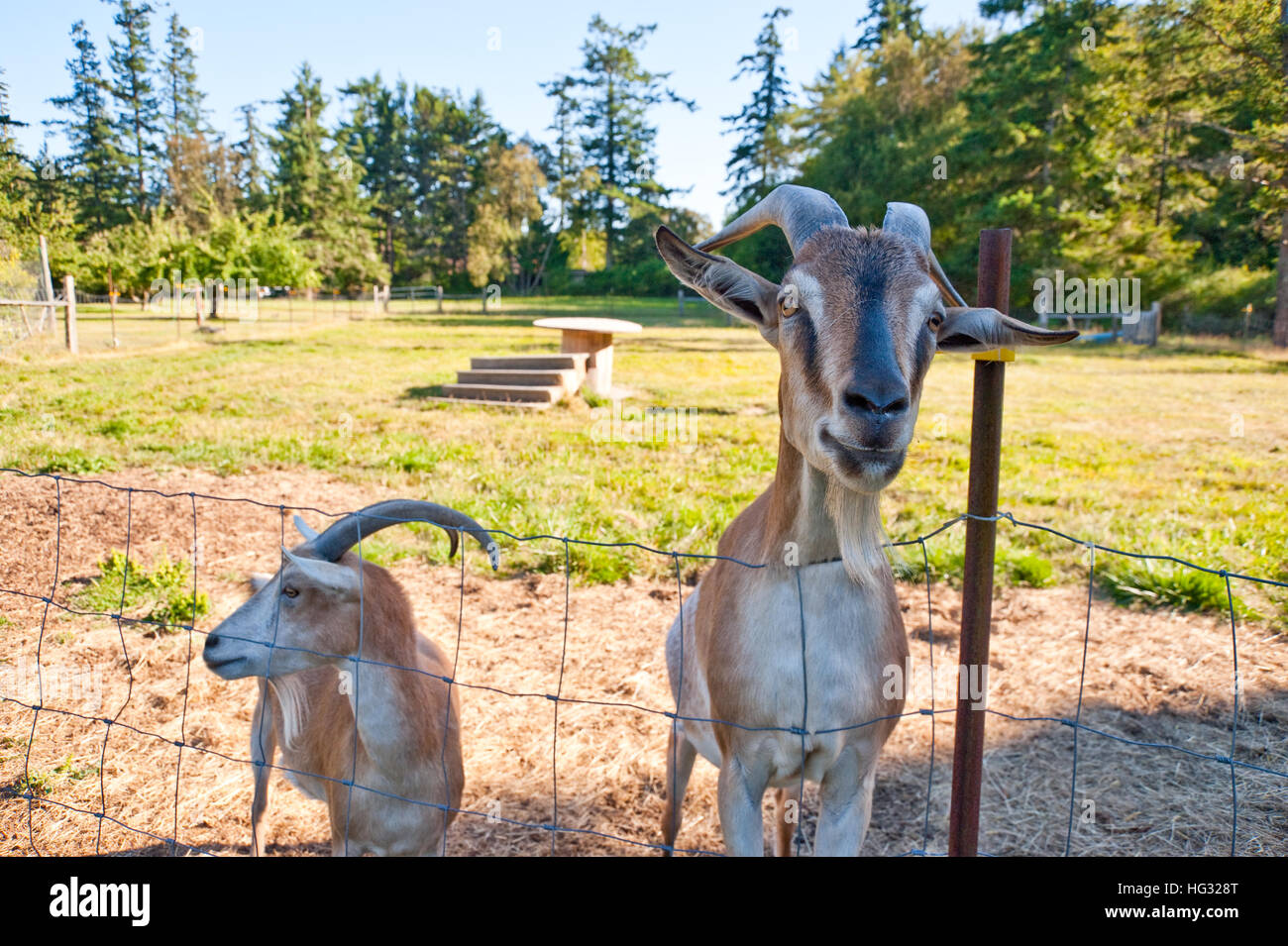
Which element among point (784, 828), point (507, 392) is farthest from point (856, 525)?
point (507, 392)

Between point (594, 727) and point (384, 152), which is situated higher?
point (384, 152)

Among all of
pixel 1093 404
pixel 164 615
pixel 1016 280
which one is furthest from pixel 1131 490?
pixel 1016 280

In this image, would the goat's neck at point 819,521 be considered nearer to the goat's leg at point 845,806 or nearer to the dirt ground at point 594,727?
the goat's leg at point 845,806

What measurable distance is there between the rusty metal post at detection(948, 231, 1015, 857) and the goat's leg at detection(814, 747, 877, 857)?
0.26 metres

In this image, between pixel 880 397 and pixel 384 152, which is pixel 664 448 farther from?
pixel 384 152

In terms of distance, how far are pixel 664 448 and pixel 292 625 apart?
6979mm

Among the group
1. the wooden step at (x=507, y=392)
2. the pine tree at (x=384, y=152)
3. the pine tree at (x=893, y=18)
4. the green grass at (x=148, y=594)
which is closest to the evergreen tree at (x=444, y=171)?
the pine tree at (x=384, y=152)

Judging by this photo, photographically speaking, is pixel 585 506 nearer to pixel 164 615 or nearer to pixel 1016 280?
pixel 164 615

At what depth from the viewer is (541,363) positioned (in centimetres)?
1307

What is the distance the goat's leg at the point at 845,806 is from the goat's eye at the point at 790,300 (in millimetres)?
1271

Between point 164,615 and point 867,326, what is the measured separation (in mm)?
4659

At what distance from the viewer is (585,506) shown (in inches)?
274

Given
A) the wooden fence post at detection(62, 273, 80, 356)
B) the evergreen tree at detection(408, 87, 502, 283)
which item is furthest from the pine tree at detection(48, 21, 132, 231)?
the evergreen tree at detection(408, 87, 502, 283)
